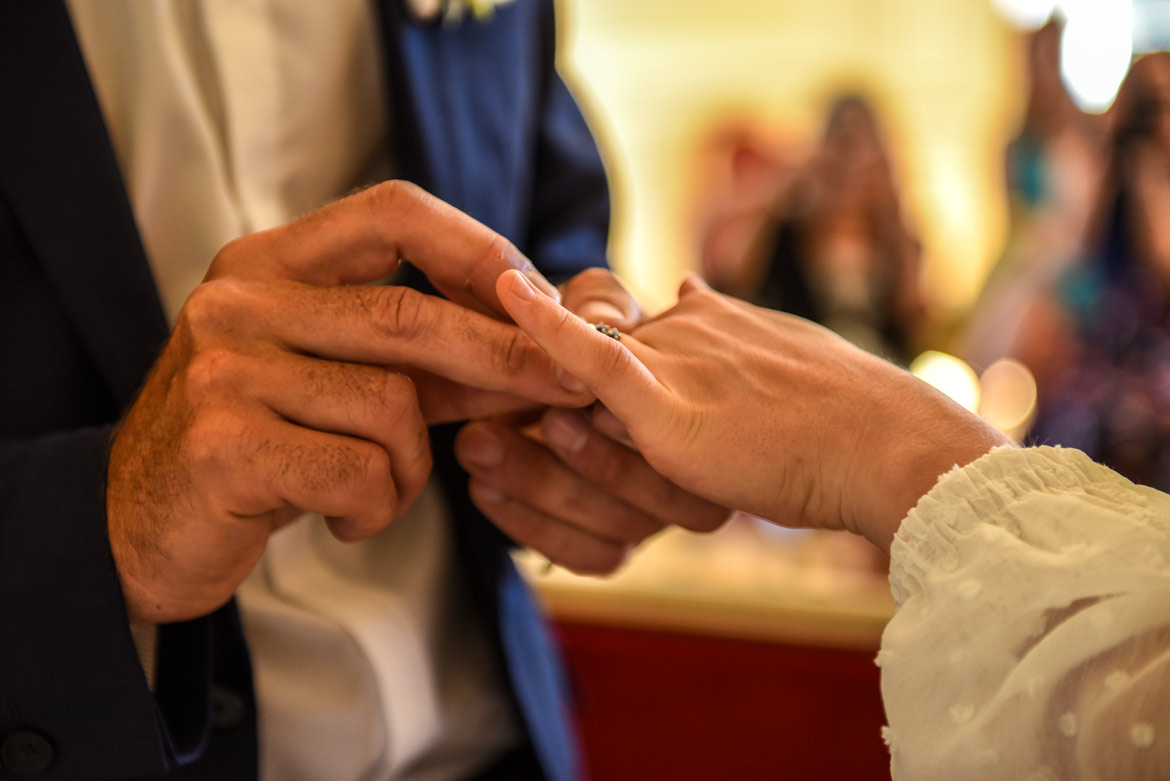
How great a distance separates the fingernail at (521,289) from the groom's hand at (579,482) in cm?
16

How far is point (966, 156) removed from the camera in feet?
8.55

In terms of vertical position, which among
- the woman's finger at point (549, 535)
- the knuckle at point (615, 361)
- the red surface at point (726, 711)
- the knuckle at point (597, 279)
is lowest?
the red surface at point (726, 711)

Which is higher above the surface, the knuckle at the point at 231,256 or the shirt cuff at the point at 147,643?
the knuckle at the point at 231,256

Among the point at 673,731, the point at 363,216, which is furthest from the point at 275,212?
the point at 673,731

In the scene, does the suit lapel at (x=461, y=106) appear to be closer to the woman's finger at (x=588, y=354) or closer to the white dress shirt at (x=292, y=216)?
the white dress shirt at (x=292, y=216)

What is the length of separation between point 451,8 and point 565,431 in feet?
1.73

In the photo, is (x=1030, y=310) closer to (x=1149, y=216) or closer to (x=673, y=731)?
(x=1149, y=216)

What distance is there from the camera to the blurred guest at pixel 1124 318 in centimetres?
222

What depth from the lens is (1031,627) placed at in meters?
0.53

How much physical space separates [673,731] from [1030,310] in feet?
4.99

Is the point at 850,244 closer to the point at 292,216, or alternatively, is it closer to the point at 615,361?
the point at 292,216

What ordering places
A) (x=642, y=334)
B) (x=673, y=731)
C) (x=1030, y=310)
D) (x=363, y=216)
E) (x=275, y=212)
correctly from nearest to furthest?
(x=363, y=216)
(x=642, y=334)
(x=275, y=212)
(x=673, y=731)
(x=1030, y=310)

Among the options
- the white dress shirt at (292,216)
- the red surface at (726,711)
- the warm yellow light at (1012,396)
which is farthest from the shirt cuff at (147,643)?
the warm yellow light at (1012,396)

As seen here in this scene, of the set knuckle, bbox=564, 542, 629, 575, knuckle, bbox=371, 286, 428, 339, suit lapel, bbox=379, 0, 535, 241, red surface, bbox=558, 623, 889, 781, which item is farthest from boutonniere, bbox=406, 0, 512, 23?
red surface, bbox=558, 623, 889, 781
